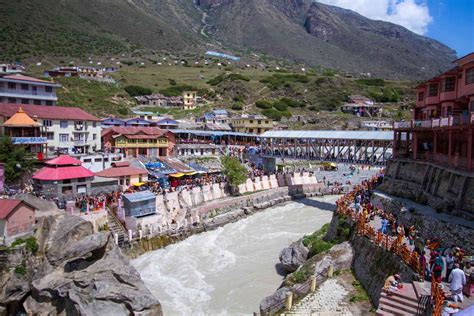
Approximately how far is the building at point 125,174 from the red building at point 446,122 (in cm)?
2466

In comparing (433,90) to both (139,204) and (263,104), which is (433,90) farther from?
(263,104)

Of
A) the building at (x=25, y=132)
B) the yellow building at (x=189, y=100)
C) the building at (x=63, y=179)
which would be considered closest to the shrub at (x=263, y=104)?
the yellow building at (x=189, y=100)

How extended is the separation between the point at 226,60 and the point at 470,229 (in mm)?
153915

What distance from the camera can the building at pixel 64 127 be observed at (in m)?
45.3

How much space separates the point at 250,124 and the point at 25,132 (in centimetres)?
4575

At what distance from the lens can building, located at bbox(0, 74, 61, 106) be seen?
48188 millimetres

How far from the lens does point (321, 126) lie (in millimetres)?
88250

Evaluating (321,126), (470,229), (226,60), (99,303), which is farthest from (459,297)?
(226,60)

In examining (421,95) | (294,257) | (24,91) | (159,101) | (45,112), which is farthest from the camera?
(159,101)

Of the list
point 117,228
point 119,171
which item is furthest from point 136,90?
point 117,228

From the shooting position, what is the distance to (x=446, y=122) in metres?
A: 27.5

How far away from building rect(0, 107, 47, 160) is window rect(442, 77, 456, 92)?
120 feet

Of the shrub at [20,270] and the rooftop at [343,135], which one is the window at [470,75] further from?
the shrub at [20,270]

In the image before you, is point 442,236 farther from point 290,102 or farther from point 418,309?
point 290,102
